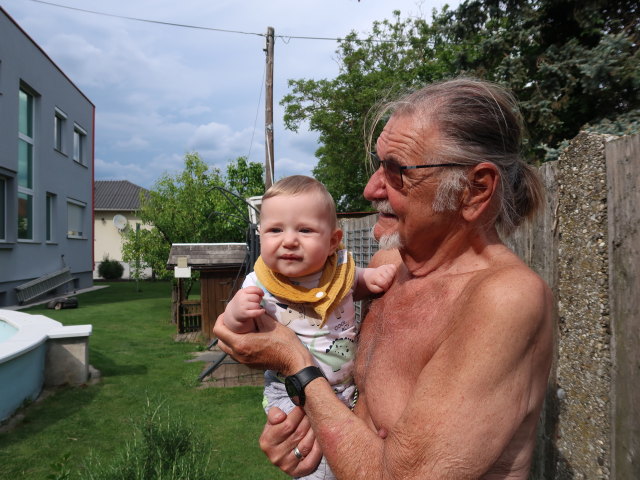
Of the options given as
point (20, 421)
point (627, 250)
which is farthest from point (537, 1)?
point (20, 421)

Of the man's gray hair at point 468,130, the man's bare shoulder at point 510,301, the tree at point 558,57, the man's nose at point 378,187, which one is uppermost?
the tree at point 558,57

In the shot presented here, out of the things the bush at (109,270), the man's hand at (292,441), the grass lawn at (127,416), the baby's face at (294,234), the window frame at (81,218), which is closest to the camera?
the man's hand at (292,441)

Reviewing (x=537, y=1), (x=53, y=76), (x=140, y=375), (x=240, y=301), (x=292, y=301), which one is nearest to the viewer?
(x=240, y=301)

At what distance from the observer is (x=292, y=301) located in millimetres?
2117

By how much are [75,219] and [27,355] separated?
19267mm

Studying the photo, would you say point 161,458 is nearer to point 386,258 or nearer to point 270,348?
point 270,348

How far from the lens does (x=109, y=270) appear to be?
3469 cm

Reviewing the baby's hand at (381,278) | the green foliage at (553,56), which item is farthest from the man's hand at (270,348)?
the green foliage at (553,56)

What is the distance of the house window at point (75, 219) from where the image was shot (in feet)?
74.9

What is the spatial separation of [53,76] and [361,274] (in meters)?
21.9

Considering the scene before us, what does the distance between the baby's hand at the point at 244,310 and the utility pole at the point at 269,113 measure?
35.2 feet

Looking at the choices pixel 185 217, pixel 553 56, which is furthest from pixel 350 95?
pixel 553 56

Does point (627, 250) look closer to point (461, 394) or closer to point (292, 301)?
point (461, 394)

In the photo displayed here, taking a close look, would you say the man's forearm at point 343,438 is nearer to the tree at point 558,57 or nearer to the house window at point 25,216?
the tree at point 558,57
